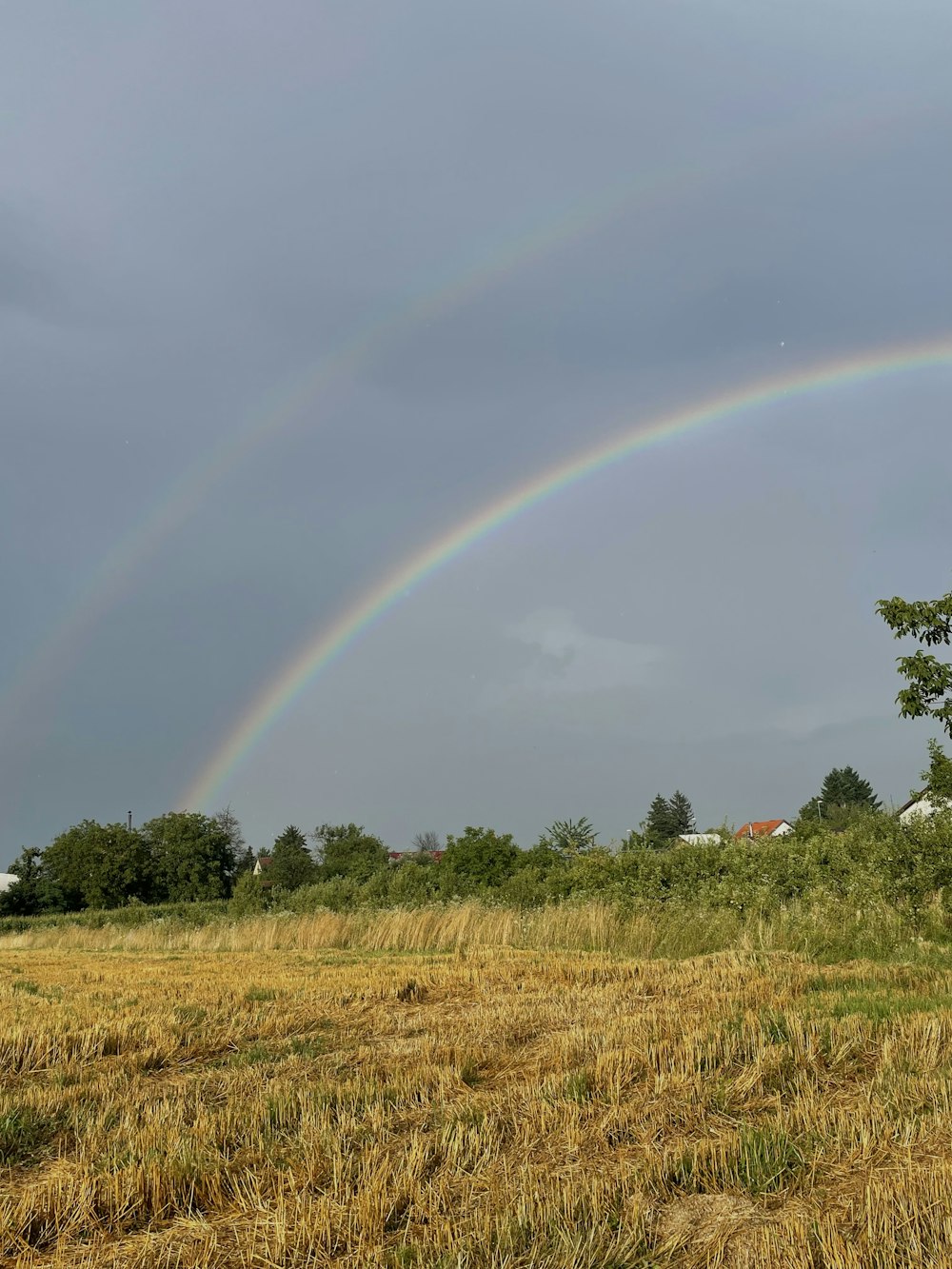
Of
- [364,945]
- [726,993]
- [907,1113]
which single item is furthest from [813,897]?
[907,1113]

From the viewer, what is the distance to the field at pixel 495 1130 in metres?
3.70

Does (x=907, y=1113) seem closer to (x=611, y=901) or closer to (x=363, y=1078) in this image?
(x=363, y=1078)

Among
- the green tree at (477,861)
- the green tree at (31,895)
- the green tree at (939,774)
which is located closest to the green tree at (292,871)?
the green tree at (31,895)

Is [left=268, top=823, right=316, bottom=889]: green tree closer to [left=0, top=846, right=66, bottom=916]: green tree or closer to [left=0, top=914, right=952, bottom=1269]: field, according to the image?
[left=0, top=846, right=66, bottom=916]: green tree

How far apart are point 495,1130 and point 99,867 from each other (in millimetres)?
106968

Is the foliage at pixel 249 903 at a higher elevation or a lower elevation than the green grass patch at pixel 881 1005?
lower

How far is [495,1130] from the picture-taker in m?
5.03

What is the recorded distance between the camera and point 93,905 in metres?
98.8

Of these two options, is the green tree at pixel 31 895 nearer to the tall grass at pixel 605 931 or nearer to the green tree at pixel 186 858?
the green tree at pixel 186 858

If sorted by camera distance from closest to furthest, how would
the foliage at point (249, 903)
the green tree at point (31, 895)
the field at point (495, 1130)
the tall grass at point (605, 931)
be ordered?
the field at point (495, 1130) < the tall grass at point (605, 931) < the foliage at point (249, 903) < the green tree at point (31, 895)

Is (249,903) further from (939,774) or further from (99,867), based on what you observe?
(99,867)

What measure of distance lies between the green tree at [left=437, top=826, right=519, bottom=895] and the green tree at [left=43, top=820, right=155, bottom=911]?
6971 centimetres

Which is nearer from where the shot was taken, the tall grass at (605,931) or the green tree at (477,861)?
the tall grass at (605,931)

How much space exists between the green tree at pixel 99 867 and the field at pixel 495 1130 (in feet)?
326
